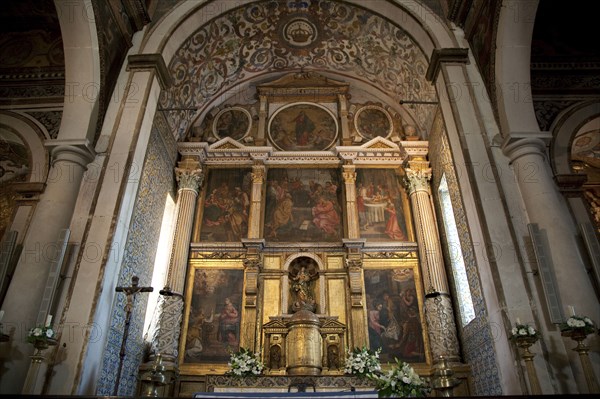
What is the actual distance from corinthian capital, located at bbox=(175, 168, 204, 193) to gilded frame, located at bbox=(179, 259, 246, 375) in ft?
6.17

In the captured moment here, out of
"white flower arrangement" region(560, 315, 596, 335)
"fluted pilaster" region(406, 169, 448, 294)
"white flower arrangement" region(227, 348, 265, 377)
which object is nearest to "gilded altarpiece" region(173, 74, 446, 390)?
"fluted pilaster" region(406, 169, 448, 294)

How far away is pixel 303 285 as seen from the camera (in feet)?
34.2

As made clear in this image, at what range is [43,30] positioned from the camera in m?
10.2

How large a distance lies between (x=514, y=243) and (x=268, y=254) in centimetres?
574

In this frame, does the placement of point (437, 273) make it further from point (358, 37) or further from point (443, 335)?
point (358, 37)

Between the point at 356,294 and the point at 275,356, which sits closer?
the point at 275,356

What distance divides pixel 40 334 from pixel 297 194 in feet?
23.3

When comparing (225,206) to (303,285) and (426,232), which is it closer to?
(303,285)

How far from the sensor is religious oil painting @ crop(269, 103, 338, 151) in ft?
40.6

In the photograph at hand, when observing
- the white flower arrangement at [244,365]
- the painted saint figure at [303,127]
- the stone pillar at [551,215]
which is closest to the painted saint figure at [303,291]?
the white flower arrangement at [244,365]

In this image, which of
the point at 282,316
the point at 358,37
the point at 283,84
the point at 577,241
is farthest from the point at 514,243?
the point at 283,84

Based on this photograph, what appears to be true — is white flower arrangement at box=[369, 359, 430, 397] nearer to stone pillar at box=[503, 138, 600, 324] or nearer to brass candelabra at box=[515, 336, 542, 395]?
brass candelabra at box=[515, 336, 542, 395]

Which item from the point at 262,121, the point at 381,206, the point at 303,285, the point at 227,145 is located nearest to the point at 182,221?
the point at 227,145

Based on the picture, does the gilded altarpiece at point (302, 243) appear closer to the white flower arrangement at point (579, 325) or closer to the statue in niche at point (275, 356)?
the statue in niche at point (275, 356)
